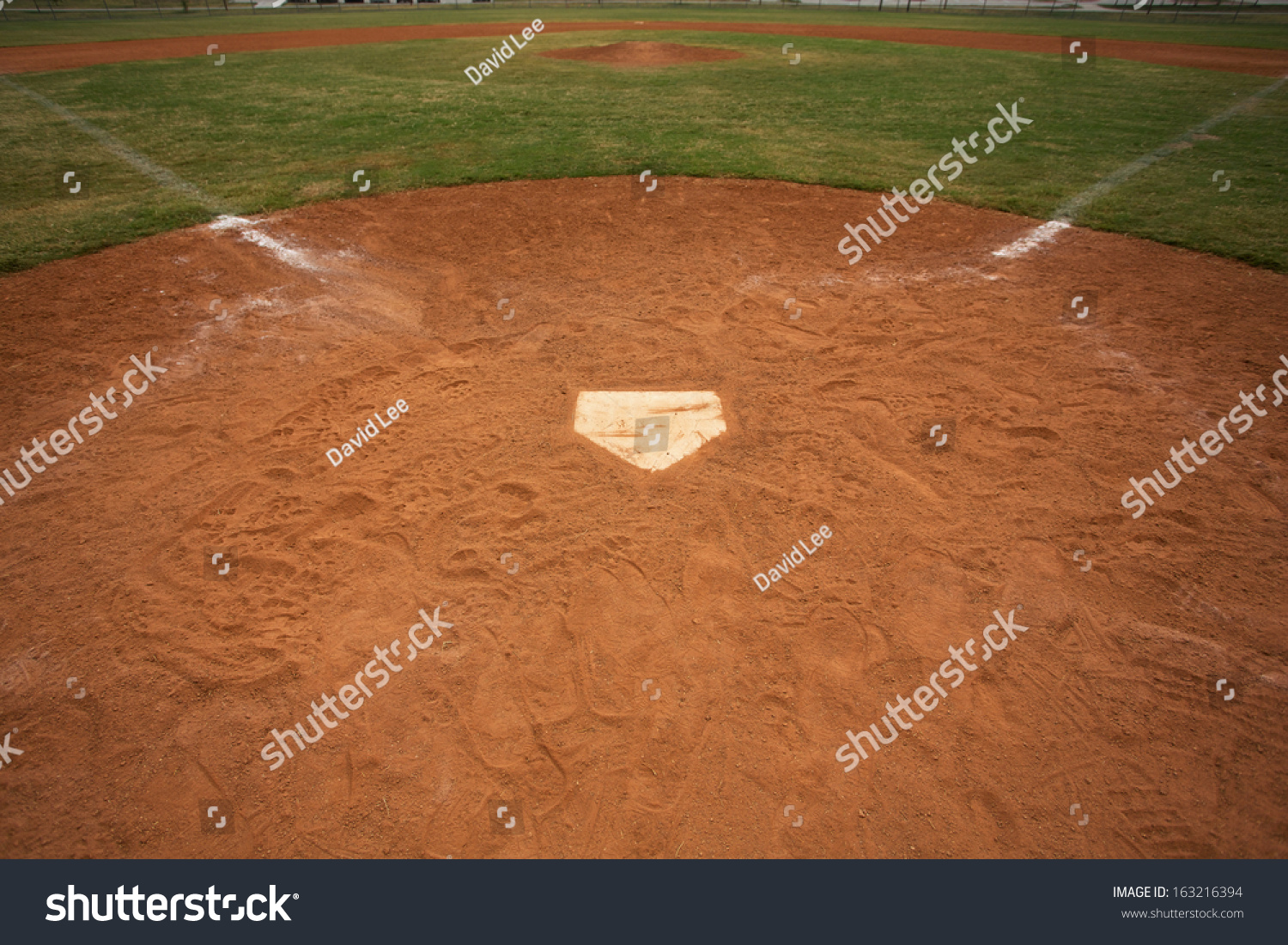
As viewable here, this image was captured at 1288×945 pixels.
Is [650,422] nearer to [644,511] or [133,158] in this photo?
[644,511]

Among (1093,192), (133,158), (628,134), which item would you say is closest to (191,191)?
(133,158)

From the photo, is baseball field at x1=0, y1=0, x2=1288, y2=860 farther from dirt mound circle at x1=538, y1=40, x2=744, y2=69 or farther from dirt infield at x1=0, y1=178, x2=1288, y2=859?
dirt mound circle at x1=538, y1=40, x2=744, y2=69

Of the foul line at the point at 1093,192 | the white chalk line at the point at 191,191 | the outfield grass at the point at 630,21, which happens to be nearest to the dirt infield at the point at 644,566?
the white chalk line at the point at 191,191

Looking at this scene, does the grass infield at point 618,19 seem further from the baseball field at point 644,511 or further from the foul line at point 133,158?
the baseball field at point 644,511

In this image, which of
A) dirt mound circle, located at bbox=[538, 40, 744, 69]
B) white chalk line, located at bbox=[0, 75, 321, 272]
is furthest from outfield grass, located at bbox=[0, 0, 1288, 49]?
white chalk line, located at bbox=[0, 75, 321, 272]

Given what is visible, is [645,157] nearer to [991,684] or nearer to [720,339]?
[720,339]

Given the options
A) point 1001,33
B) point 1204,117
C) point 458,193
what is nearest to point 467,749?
point 458,193
